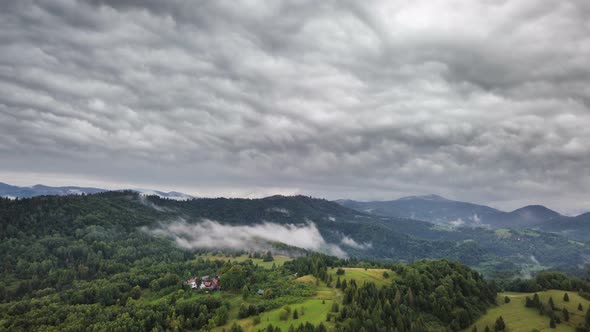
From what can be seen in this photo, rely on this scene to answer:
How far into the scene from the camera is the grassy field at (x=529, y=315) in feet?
485

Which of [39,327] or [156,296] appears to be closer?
[39,327]

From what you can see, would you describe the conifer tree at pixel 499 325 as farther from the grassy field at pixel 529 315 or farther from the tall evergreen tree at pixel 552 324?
the tall evergreen tree at pixel 552 324

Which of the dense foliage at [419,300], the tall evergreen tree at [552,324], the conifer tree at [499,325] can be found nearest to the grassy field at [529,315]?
the tall evergreen tree at [552,324]

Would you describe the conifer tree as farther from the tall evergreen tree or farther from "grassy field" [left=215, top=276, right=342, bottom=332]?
"grassy field" [left=215, top=276, right=342, bottom=332]

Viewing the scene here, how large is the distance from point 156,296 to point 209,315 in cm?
6562

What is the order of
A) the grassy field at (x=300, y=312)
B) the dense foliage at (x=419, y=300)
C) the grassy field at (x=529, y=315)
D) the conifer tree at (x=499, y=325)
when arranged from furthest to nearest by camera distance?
the grassy field at (x=529, y=315) → the conifer tree at (x=499, y=325) → the grassy field at (x=300, y=312) → the dense foliage at (x=419, y=300)

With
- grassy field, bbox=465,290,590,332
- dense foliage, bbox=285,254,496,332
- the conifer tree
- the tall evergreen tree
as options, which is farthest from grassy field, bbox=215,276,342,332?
the tall evergreen tree

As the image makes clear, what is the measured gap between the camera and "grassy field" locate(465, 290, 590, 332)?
5822 inches

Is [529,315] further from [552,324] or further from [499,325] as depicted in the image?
[499,325]

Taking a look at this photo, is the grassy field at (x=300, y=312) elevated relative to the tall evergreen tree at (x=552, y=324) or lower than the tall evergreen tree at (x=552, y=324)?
lower

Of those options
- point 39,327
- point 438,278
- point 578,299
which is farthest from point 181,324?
point 578,299

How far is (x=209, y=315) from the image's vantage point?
501 ft

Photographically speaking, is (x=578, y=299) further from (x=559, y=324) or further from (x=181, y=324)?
(x=181, y=324)

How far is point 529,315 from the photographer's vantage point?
527 ft
